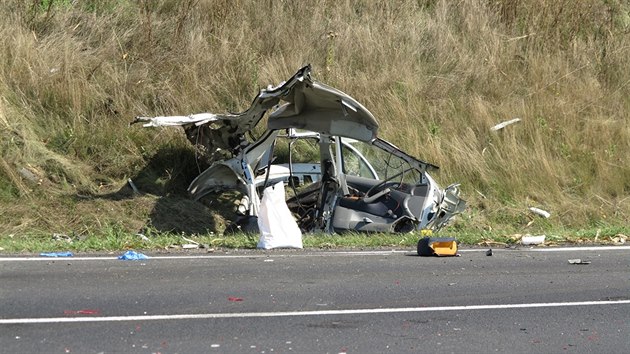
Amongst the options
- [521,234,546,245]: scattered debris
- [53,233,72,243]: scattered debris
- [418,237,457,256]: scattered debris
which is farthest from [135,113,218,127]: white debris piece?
[521,234,546,245]: scattered debris

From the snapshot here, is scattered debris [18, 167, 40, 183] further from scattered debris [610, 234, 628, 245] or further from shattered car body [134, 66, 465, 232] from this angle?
scattered debris [610, 234, 628, 245]

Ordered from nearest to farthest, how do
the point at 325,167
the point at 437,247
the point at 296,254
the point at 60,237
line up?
the point at 437,247
the point at 296,254
the point at 325,167
the point at 60,237

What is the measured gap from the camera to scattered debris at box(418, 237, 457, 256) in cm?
1069

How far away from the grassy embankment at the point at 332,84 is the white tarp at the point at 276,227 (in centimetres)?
129

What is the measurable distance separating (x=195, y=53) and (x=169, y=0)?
6.32ft

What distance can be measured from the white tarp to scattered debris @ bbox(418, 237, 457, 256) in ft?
5.06

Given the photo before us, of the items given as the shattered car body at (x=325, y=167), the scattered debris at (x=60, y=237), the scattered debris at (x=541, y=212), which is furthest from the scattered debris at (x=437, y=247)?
the scattered debris at (x=541, y=212)

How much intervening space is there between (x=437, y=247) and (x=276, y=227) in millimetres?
1899

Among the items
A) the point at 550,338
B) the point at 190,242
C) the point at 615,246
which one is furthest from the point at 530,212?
the point at 550,338

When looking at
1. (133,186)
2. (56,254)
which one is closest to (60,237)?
(133,186)

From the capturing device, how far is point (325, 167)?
1320cm

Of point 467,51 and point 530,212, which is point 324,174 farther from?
point 467,51

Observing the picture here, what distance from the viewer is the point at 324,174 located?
1317 cm

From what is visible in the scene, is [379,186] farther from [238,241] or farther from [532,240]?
[238,241]
